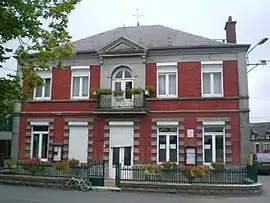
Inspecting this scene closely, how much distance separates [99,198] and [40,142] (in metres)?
9.42

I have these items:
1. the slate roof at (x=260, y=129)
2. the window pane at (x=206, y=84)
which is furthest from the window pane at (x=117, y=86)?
the slate roof at (x=260, y=129)

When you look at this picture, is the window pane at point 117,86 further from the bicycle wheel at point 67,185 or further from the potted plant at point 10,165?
the potted plant at point 10,165

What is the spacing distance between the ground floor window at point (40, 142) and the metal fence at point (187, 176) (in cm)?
725

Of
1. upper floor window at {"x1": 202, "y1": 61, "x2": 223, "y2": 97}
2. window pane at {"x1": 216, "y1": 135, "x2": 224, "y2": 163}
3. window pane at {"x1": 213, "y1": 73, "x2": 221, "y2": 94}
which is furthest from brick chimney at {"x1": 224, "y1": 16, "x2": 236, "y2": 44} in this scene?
window pane at {"x1": 216, "y1": 135, "x2": 224, "y2": 163}

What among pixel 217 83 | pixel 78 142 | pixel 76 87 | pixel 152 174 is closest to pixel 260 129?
pixel 217 83

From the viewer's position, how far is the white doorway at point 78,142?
2006 centimetres

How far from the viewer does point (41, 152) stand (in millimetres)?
20766

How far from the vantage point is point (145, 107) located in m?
19.5

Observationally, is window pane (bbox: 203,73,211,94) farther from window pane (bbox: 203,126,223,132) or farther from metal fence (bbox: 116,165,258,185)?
metal fence (bbox: 116,165,258,185)

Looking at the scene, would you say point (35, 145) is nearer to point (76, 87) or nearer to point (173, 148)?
point (76, 87)

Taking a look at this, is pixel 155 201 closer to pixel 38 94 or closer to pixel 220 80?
pixel 220 80

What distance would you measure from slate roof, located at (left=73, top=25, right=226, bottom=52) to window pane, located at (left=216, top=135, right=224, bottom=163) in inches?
225

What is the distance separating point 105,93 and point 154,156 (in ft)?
15.9

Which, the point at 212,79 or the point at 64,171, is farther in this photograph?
the point at 212,79
